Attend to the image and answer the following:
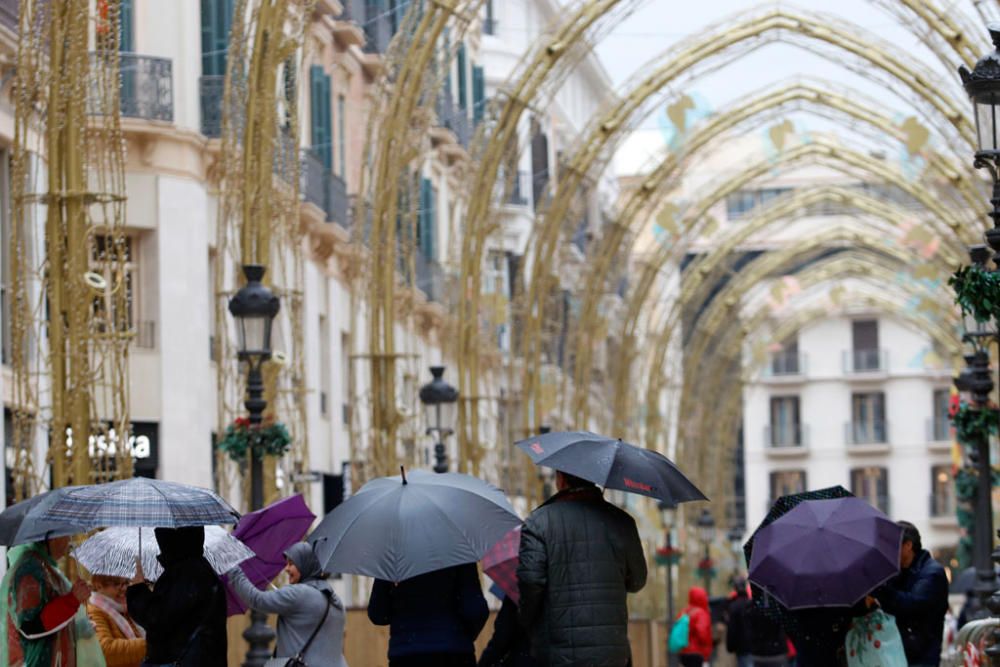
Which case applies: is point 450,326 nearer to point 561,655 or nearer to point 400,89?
point 400,89

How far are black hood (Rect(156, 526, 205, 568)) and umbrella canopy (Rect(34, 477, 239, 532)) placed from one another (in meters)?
0.15

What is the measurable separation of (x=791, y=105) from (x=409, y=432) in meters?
14.9

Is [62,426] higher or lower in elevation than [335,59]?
lower

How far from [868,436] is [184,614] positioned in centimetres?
8591

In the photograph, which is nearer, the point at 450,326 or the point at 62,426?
the point at 62,426

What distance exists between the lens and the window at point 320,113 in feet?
120

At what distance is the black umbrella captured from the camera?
1270cm

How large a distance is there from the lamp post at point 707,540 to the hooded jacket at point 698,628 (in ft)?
112

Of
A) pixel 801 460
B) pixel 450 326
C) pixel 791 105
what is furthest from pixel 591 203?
pixel 801 460

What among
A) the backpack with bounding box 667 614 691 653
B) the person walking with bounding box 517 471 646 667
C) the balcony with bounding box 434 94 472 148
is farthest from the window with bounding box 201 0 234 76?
the person walking with bounding box 517 471 646 667

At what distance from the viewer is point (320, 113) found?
36812 millimetres

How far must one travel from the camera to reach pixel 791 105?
154 ft

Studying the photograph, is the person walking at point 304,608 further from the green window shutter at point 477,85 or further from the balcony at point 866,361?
the balcony at point 866,361

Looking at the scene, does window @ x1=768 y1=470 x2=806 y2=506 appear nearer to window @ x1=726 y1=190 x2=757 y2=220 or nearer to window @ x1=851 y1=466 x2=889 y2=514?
window @ x1=851 y1=466 x2=889 y2=514
